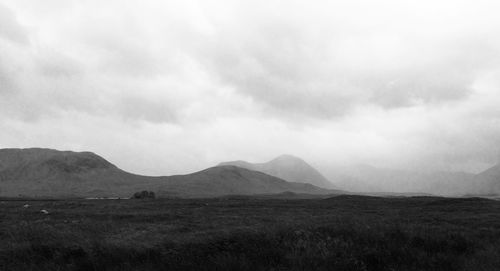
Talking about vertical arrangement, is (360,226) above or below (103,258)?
above

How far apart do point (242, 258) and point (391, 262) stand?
551 cm

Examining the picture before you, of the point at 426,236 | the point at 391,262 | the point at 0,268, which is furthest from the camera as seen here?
the point at 426,236

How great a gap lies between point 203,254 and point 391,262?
7.00 meters

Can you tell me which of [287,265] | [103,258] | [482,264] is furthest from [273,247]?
[482,264]

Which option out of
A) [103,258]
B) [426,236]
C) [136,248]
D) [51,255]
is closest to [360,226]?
[426,236]

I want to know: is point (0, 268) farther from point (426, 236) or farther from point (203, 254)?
point (426, 236)

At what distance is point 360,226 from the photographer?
774 inches

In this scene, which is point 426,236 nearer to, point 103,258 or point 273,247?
point 273,247

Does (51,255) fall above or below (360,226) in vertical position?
below

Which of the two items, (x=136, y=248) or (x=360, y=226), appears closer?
(x=136, y=248)

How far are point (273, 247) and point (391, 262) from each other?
4.37m

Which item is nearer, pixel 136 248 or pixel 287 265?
pixel 287 265

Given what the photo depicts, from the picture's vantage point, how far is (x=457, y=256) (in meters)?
16.4

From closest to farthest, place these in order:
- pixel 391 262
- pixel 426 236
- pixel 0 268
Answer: pixel 0 268, pixel 391 262, pixel 426 236
